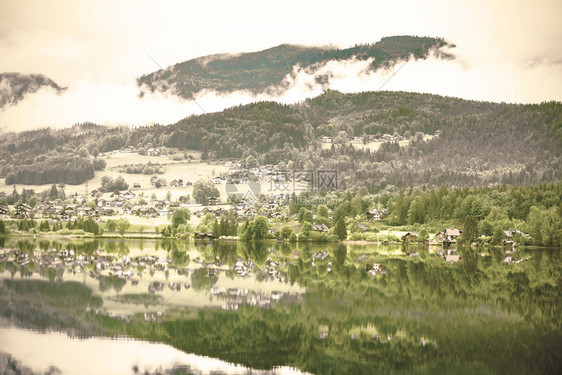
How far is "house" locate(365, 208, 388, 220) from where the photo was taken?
11767 cm

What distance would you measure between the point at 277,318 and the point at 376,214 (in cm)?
8998

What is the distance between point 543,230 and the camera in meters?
83.1

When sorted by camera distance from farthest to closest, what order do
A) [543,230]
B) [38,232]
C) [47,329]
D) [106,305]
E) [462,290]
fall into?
[38,232]
[543,230]
[462,290]
[106,305]
[47,329]

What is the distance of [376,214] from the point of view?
119m

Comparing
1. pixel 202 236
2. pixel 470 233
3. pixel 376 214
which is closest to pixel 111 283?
pixel 202 236

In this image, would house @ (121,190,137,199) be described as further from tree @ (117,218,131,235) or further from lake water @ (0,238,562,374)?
lake water @ (0,238,562,374)

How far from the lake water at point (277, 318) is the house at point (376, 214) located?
213 ft

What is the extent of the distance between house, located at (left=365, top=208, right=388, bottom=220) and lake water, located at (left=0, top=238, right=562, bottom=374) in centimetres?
6485

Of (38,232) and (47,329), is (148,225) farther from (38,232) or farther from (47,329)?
(47,329)

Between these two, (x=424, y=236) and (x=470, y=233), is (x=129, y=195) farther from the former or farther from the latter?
(x=470, y=233)

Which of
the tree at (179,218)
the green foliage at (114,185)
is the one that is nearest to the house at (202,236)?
the tree at (179,218)

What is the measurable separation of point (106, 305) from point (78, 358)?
9.50m

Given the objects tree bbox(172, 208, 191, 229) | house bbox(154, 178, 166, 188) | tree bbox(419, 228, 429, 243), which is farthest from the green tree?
house bbox(154, 178, 166, 188)

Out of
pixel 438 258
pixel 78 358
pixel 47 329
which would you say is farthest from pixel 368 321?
pixel 438 258
